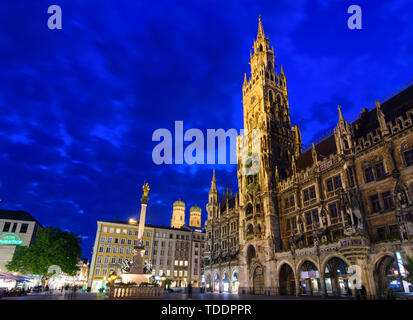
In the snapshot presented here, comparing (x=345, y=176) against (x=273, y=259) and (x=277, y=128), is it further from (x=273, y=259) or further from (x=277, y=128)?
(x=277, y=128)

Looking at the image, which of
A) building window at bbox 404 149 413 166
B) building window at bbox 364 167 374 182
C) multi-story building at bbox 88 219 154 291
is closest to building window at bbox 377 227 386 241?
building window at bbox 364 167 374 182

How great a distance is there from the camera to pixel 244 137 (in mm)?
59656

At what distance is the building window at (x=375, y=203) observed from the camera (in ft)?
94.7

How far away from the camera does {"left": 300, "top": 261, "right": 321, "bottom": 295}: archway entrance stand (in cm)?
3275

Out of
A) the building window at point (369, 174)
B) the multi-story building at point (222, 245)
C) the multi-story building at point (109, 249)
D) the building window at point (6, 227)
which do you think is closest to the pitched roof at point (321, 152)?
the building window at point (369, 174)

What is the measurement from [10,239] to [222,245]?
51.6 metres

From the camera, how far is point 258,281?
4347cm

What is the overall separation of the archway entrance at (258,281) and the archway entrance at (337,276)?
1173cm

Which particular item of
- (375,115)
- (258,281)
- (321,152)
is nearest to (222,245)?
(258,281)

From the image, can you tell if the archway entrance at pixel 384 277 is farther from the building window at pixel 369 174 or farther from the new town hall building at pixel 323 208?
the building window at pixel 369 174

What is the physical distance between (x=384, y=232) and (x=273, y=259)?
649 inches

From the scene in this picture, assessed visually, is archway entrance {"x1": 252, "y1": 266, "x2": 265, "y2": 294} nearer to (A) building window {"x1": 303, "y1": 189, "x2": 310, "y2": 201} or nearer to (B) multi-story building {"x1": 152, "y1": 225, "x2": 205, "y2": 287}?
(A) building window {"x1": 303, "y1": 189, "x2": 310, "y2": 201}
